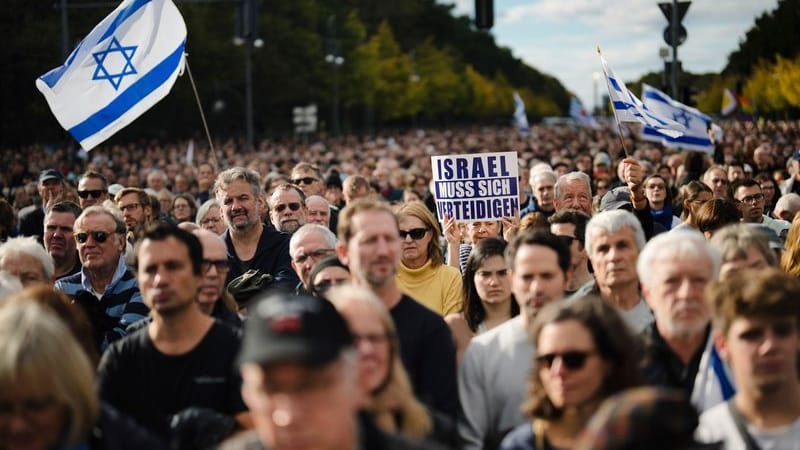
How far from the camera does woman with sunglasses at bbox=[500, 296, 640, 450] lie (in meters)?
4.44

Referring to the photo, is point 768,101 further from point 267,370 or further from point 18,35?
point 267,370

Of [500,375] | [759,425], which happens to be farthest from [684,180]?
[759,425]

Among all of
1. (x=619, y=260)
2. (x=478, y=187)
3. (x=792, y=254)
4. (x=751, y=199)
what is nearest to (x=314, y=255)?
(x=619, y=260)

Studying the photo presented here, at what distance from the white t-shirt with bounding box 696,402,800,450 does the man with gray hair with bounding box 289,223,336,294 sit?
3669 millimetres

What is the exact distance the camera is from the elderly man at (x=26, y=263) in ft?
23.6

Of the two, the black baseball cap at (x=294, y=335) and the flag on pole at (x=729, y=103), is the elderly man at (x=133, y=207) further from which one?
the flag on pole at (x=729, y=103)

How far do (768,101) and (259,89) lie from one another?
1053 inches

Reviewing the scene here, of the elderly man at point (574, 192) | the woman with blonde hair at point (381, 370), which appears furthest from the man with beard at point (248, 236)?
the woman with blonde hair at point (381, 370)

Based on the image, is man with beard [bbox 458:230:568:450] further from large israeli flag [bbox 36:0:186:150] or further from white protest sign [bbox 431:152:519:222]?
large israeli flag [bbox 36:0:186:150]

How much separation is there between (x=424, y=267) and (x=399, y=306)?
3.01 meters

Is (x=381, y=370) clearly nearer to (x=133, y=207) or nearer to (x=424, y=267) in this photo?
(x=424, y=267)

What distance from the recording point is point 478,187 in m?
11.2

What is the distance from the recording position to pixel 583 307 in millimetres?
4691

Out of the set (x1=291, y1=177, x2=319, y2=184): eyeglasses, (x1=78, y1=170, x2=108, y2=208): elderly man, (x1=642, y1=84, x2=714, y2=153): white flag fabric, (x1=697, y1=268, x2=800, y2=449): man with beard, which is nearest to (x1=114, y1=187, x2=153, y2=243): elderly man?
(x1=78, y1=170, x2=108, y2=208): elderly man
